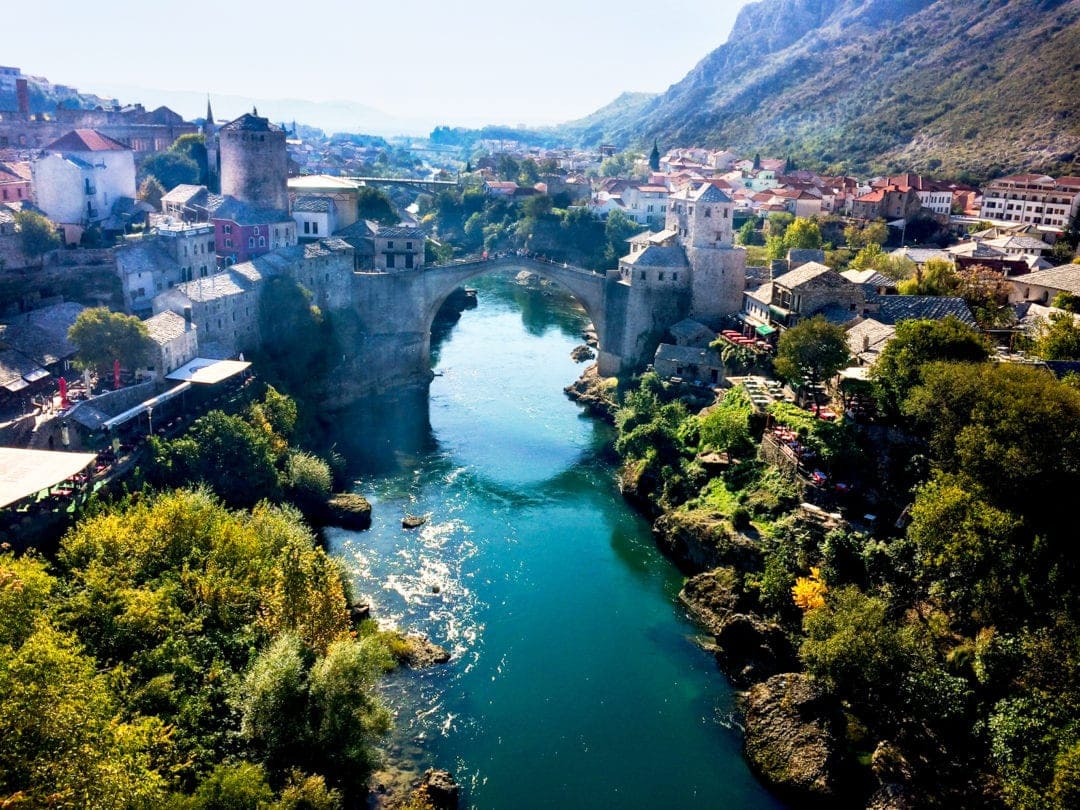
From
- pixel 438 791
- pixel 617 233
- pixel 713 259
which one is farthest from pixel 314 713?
pixel 617 233

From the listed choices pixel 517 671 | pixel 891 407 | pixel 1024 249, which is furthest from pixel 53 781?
pixel 1024 249

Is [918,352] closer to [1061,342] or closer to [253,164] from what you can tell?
[1061,342]

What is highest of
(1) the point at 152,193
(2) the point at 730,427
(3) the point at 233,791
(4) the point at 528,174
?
(4) the point at 528,174

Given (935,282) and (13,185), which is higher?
(13,185)

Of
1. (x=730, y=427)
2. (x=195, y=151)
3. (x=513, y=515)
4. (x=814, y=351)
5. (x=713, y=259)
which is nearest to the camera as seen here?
(x=814, y=351)

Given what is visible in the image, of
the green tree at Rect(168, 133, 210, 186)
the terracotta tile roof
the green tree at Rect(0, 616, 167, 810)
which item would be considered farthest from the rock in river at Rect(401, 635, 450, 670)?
the green tree at Rect(168, 133, 210, 186)

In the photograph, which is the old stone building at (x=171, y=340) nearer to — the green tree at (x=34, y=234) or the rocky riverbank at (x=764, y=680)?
the green tree at (x=34, y=234)

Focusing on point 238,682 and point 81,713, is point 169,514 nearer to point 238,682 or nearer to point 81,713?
point 238,682

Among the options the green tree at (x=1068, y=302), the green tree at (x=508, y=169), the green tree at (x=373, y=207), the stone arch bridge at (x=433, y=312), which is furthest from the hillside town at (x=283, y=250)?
the green tree at (x=508, y=169)

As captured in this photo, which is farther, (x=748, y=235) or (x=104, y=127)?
(x=748, y=235)
